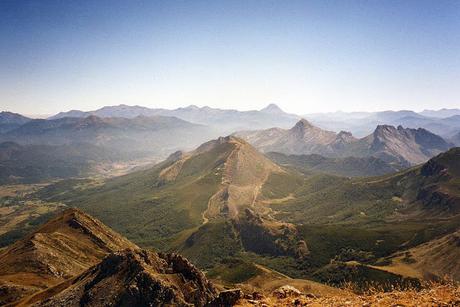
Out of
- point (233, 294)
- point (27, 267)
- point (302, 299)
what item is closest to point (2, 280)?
point (27, 267)

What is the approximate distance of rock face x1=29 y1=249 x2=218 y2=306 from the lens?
90.2m

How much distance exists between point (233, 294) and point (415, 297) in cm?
2414

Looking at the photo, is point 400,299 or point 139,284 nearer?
point 400,299

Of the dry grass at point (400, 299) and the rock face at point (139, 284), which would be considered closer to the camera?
the dry grass at point (400, 299)

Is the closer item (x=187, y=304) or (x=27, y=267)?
(x=187, y=304)

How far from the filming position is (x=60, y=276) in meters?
173

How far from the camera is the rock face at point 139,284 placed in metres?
90.2

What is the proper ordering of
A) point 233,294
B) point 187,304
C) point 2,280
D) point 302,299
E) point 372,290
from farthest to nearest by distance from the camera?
point 2,280 → point 187,304 → point 233,294 → point 302,299 → point 372,290

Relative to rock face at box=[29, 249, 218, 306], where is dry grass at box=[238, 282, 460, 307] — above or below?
above

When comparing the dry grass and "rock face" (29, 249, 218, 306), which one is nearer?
the dry grass

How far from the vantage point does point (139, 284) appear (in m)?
92.8

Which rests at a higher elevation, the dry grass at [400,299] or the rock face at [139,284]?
the dry grass at [400,299]

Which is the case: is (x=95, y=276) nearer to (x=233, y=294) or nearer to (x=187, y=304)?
(x=187, y=304)

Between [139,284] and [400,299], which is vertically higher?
[400,299]
